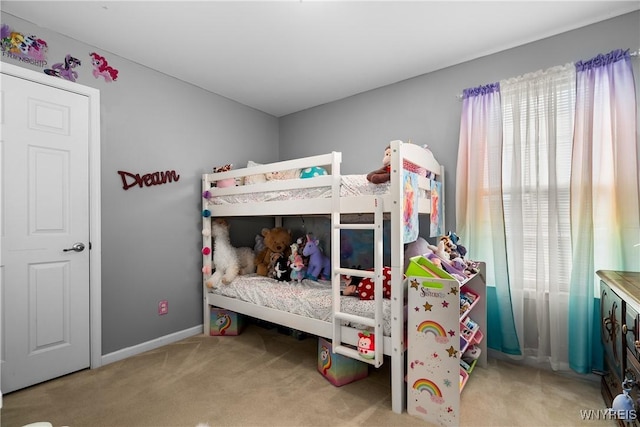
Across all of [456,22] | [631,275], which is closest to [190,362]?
[631,275]

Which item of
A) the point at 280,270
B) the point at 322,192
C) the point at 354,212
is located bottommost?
the point at 280,270

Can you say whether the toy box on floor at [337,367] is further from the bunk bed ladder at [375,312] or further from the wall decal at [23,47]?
the wall decal at [23,47]

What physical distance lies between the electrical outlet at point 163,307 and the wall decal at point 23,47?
2052 millimetres

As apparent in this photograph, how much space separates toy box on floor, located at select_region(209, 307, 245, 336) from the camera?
122 inches

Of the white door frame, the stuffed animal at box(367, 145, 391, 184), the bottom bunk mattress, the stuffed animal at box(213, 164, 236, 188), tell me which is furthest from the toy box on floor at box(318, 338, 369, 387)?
the white door frame

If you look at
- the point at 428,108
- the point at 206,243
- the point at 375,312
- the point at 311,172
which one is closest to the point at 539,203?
the point at 428,108

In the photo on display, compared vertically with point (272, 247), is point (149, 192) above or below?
above

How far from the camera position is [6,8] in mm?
2020

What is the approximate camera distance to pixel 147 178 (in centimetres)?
276

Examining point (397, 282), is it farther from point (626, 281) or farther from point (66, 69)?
point (66, 69)

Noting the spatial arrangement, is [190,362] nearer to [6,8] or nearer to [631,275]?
[6,8]

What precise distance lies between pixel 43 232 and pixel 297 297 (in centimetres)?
188

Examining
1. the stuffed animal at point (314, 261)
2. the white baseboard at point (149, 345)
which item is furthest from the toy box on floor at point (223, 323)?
the stuffed animal at point (314, 261)

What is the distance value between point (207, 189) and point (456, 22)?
98.9 inches
